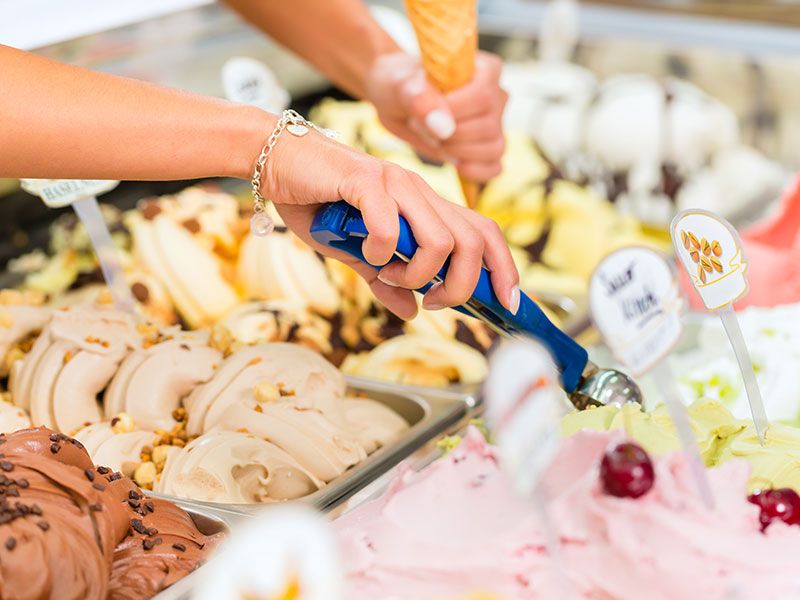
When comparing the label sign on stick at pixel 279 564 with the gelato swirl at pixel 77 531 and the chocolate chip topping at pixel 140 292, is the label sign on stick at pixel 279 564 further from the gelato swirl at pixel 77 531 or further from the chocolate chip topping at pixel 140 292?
the chocolate chip topping at pixel 140 292

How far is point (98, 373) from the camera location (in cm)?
189

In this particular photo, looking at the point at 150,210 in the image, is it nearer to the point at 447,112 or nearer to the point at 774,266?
the point at 447,112

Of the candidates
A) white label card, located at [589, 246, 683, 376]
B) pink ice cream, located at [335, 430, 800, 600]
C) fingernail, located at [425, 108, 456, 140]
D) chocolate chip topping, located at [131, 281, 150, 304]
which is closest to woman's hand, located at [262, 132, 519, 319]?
white label card, located at [589, 246, 683, 376]

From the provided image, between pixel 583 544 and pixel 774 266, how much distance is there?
1.59 meters

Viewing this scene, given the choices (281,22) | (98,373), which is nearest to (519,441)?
(98,373)

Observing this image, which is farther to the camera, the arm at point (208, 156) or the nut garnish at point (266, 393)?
the nut garnish at point (266, 393)

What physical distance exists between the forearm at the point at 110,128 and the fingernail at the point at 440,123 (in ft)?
2.16

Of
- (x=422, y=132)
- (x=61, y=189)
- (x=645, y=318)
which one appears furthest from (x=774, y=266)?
(x=61, y=189)

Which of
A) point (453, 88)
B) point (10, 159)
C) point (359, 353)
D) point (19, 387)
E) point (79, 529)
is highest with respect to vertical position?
point (10, 159)

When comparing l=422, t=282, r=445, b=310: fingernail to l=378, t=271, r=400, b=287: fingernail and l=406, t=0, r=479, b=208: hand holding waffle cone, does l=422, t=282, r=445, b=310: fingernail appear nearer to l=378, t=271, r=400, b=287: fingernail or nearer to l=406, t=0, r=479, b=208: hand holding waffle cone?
l=378, t=271, r=400, b=287: fingernail

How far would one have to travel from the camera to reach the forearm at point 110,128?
135 cm

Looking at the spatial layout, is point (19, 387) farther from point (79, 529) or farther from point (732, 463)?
point (732, 463)

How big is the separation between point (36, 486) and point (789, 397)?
1.44 metres

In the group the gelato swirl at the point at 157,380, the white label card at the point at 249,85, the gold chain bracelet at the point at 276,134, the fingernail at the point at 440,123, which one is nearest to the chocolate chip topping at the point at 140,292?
the gelato swirl at the point at 157,380
